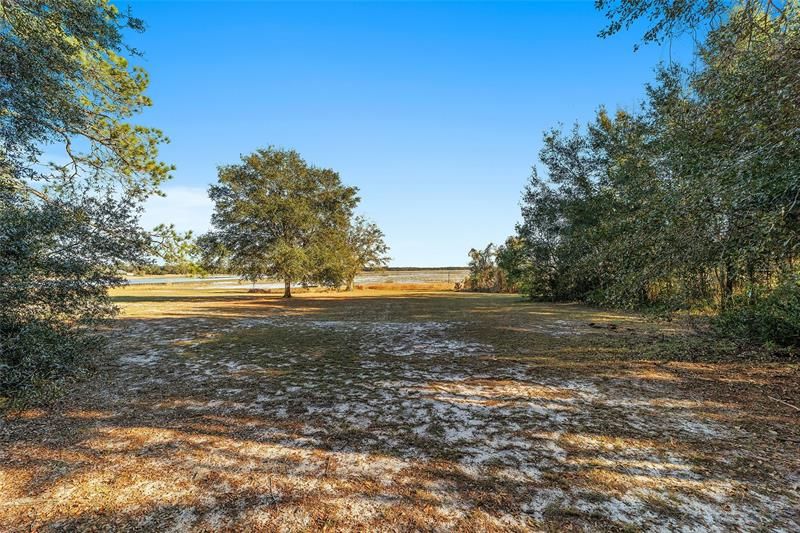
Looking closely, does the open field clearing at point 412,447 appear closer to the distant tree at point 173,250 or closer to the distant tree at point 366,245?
the distant tree at point 173,250

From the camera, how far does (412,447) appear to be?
317 cm

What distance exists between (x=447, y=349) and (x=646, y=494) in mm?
4994

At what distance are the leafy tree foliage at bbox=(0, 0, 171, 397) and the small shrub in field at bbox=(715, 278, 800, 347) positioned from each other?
30.7 ft

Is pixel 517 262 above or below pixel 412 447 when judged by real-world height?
above

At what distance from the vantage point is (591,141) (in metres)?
16.6

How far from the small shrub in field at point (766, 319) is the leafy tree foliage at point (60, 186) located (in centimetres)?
937

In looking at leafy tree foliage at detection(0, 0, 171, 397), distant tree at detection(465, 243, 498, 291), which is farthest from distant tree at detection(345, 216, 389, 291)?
leafy tree foliage at detection(0, 0, 171, 397)

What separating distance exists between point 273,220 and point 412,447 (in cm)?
2066

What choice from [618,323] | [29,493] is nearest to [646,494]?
[29,493]

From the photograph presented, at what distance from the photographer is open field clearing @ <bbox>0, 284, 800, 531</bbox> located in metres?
2.31

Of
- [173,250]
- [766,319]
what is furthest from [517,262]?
[173,250]

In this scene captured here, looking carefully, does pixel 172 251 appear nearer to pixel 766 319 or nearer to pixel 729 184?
pixel 729 184

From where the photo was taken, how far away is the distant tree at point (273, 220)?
2125 cm

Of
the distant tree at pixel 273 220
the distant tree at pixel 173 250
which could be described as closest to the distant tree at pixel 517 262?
the distant tree at pixel 273 220
